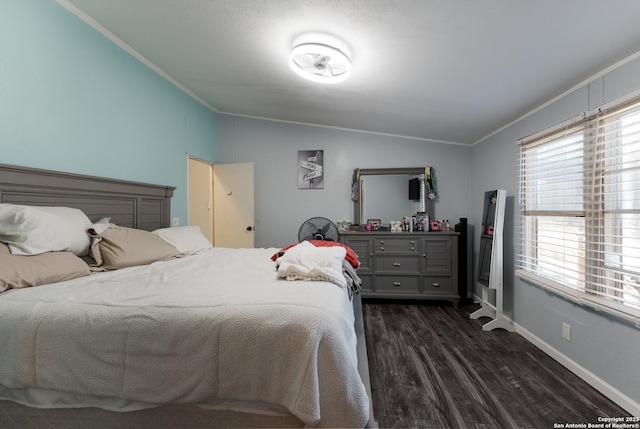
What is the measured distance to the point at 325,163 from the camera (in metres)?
3.89

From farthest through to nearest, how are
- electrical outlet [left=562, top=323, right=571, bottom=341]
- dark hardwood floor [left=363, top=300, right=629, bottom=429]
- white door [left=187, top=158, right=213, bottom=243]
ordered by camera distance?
white door [left=187, top=158, right=213, bottom=243], electrical outlet [left=562, top=323, right=571, bottom=341], dark hardwood floor [left=363, top=300, right=629, bottom=429]

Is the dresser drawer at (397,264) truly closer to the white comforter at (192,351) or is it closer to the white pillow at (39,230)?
the white comforter at (192,351)

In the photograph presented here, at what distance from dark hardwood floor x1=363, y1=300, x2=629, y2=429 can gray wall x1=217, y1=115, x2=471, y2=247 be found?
1759 millimetres

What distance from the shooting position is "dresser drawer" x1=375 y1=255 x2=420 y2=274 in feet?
11.3

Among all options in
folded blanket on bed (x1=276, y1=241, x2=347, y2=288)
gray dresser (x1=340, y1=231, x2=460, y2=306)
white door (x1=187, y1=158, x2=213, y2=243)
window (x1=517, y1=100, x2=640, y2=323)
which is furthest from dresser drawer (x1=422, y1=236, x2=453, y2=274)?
white door (x1=187, y1=158, x2=213, y2=243)

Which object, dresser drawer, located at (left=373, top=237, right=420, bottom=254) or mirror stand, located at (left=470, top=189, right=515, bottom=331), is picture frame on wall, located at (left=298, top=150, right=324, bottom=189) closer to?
dresser drawer, located at (left=373, top=237, right=420, bottom=254)

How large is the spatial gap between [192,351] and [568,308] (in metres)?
2.54

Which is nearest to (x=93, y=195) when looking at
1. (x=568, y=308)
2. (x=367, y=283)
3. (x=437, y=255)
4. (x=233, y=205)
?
(x=233, y=205)

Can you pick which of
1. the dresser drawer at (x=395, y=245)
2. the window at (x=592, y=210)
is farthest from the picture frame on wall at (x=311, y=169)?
the window at (x=592, y=210)

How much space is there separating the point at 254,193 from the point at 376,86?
7.66ft

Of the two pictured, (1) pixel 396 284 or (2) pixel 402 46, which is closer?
(2) pixel 402 46

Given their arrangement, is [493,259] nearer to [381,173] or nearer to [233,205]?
[381,173]

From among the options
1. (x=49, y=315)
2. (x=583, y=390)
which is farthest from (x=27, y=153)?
(x=583, y=390)

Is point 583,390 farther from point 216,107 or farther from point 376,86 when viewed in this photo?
point 216,107
